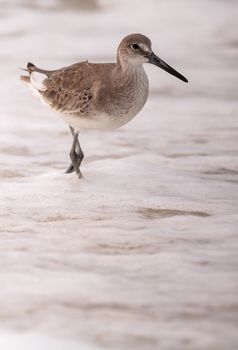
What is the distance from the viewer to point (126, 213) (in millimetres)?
6312

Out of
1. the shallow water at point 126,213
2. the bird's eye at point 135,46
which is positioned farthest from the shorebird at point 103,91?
the shallow water at point 126,213

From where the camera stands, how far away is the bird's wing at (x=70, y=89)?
703cm

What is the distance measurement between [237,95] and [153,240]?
4.64 meters

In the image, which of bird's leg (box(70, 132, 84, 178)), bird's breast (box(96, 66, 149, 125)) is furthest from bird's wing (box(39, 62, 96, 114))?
bird's leg (box(70, 132, 84, 178))

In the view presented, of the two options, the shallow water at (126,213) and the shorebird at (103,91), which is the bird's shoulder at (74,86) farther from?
the shallow water at (126,213)

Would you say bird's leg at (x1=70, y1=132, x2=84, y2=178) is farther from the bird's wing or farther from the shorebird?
the bird's wing

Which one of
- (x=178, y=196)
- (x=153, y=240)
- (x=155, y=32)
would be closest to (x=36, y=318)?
(x=153, y=240)

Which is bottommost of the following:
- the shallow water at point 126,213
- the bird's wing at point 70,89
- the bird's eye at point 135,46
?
the shallow water at point 126,213

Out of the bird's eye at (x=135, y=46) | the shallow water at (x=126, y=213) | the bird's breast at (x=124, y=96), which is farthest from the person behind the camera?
the bird's eye at (x=135, y=46)

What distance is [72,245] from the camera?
553cm

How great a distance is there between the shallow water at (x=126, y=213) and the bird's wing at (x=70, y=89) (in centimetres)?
58

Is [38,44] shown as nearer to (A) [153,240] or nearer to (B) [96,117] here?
(B) [96,117]

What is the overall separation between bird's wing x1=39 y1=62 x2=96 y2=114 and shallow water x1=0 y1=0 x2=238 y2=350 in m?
0.58

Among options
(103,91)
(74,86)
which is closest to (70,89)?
(74,86)
